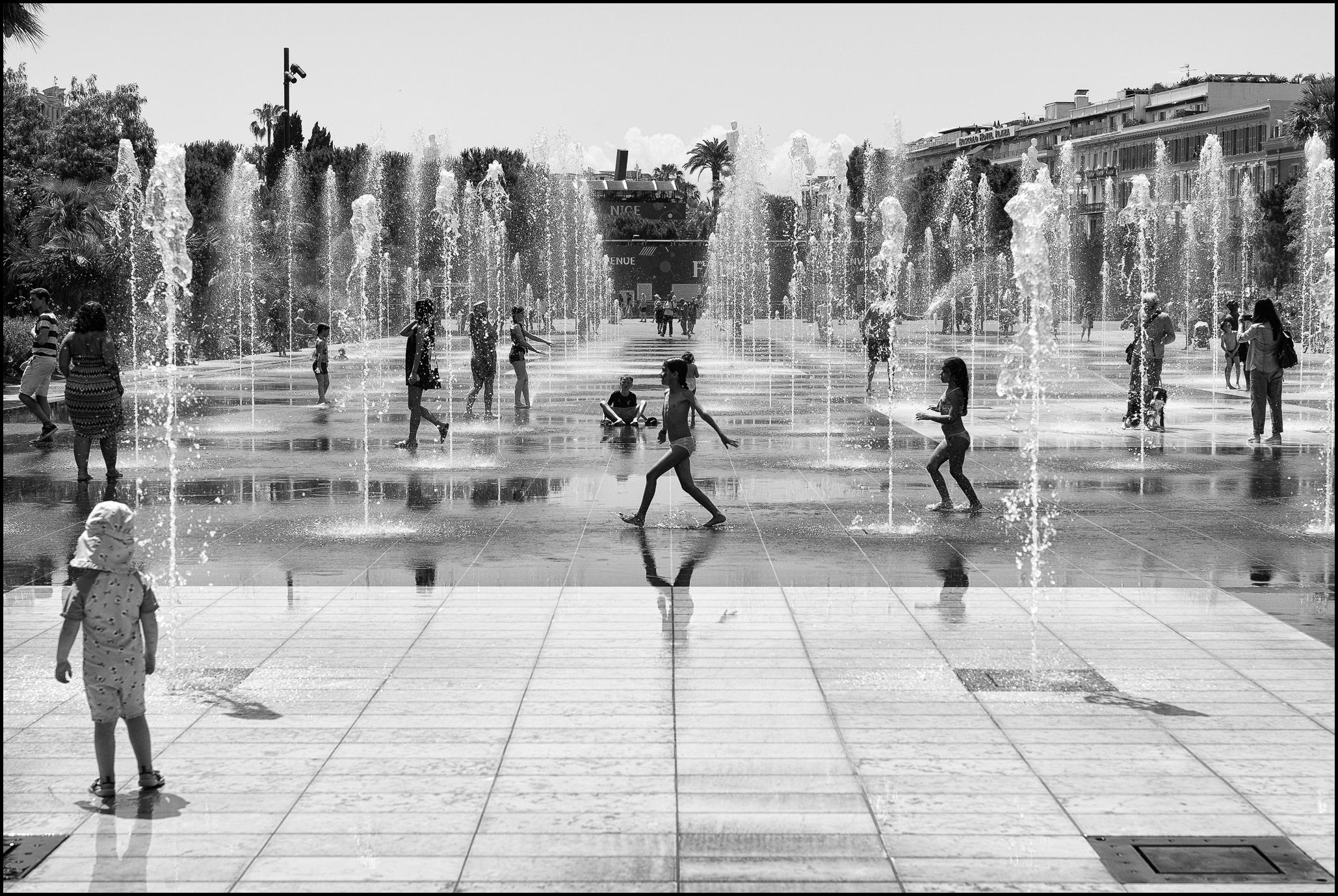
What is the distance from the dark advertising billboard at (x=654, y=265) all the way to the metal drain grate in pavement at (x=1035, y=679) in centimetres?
12307

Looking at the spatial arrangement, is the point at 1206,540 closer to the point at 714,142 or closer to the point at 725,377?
the point at 725,377

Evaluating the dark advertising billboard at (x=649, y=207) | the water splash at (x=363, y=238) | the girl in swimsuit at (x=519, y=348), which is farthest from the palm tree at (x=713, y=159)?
the girl in swimsuit at (x=519, y=348)

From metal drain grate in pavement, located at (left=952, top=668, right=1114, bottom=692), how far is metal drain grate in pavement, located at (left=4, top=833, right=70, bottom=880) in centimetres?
382

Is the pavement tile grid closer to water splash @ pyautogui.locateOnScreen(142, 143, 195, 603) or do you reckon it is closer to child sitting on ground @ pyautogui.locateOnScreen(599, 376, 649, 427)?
water splash @ pyautogui.locateOnScreen(142, 143, 195, 603)

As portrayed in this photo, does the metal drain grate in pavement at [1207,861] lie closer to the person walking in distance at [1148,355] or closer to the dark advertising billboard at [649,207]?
the person walking in distance at [1148,355]

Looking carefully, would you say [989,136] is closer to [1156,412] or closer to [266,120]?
[266,120]

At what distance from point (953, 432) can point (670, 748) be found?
645 centimetres

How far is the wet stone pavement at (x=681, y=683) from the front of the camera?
198 inches

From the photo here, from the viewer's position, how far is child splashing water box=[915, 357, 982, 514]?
38.7ft

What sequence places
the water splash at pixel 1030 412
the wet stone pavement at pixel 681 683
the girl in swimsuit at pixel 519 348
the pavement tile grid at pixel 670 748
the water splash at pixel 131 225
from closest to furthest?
1. the pavement tile grid at pixel 670 748
2. the wet stone pavement at pixel 681 683
3. the water splash at pixel 1030 412
4. the girl in swimsuit at pixel 519 348
5. the water splash at pixel 131 225

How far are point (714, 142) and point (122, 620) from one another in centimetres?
13510

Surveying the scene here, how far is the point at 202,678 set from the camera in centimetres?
710

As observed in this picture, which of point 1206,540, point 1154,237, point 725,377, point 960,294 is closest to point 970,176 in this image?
point 1154,237

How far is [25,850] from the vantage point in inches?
195
